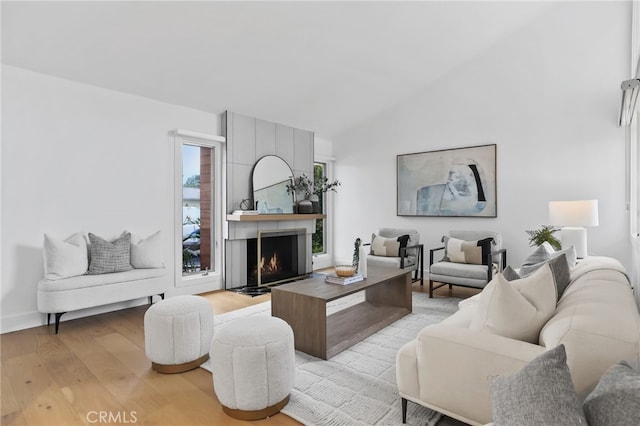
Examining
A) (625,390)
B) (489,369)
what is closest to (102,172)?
(489,369)

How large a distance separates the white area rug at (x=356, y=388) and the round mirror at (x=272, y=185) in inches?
110

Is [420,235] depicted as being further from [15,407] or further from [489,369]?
[15,407]

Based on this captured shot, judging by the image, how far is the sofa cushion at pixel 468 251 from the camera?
4395mm

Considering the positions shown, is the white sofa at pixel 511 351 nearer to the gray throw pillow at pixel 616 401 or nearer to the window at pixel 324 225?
the gray throw pillow at pixel 616 401

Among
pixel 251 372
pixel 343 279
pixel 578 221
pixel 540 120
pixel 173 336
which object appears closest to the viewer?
pixel 251 372

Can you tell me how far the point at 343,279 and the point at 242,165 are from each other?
269cm

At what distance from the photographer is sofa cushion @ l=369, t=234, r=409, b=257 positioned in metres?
5.08

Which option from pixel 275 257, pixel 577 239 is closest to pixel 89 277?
pixel 275 257

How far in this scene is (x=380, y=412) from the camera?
201 cm

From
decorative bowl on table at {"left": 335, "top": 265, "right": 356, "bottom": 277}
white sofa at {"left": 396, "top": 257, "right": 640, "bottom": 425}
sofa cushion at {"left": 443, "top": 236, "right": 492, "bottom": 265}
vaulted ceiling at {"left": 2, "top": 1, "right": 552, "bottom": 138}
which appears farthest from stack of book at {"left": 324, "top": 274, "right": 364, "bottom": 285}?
vaulted ceiling at {"left": 2, "top": 1, "right": 552, "bottom": 138}

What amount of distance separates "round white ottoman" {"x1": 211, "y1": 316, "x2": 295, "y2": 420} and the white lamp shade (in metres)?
3.42

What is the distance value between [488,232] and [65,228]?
16.3 ft

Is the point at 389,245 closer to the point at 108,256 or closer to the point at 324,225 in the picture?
the point at 324,225

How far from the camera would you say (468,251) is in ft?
14.7
